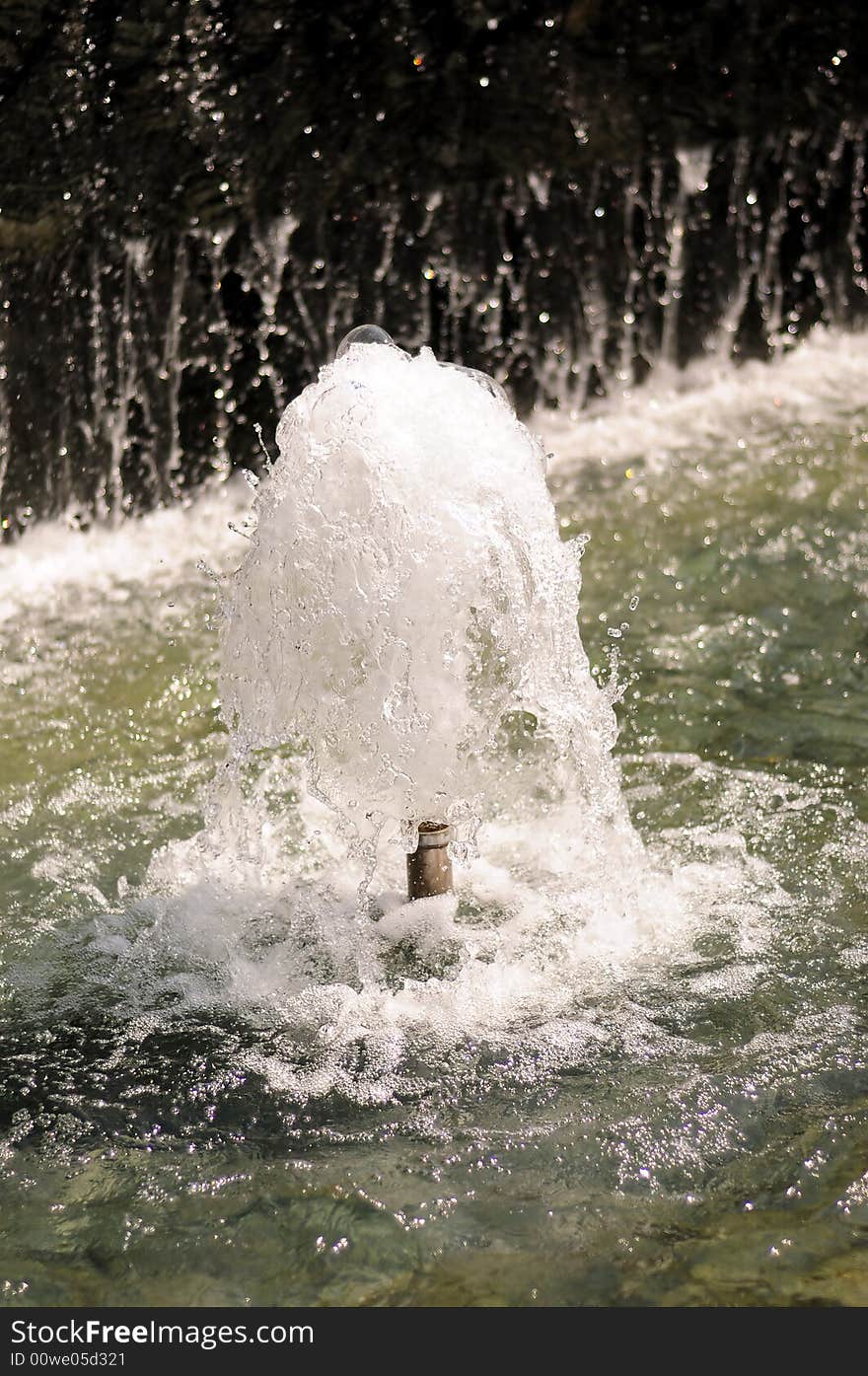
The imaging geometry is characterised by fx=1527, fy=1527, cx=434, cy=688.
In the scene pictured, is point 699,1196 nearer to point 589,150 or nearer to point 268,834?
point 268,834

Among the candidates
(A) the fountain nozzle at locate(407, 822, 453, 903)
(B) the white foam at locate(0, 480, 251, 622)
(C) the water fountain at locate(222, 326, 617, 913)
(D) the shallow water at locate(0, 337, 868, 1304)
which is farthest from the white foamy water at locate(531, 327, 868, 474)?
(C) the water fountain at locate(222, 326, 617, 913)

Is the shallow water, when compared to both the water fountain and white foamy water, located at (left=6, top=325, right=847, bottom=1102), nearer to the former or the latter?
white foamy water, located at (left=6, top=325, right=847, bottom=1102)

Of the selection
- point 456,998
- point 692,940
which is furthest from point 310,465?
point 692,940

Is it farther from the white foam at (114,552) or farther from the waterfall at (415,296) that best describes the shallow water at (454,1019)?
the waterfall at (415,296)

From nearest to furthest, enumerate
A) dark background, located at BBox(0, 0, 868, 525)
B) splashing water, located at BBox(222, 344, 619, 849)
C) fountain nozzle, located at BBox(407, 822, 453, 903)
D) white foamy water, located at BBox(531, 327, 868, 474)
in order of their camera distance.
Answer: splashing water, located at BBox(222, 344, 619, 849) < fountain nozzle, located at BBox(407, 822, 453, 903) < dark background, located at BBox(0, 0, 868, 525) < white foamy water, located at BBox(531, 327, 868, 474)

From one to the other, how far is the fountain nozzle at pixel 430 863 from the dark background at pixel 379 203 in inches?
172

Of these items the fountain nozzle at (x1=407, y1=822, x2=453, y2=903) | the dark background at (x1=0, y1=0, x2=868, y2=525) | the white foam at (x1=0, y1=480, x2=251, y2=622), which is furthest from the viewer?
the dark background at (x1=0, y1=0, x2=868, y2=525)

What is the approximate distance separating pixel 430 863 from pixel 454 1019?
44cm

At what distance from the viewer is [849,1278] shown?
3008 millimetres

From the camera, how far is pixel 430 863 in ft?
13.3

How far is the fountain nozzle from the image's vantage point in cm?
396

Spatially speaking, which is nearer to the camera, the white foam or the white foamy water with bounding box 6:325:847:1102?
the white foamy water with bounding box 6:325:847:1102

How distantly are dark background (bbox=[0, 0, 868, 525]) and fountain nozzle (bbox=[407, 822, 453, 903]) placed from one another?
4.36 m

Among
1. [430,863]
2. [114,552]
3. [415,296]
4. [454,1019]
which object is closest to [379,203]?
[415,296]
